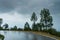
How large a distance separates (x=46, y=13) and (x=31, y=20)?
24423 mm

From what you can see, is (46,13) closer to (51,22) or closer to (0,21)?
(51,22)

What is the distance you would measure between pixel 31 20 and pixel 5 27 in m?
65.6

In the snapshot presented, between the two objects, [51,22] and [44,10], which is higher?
[44,10]

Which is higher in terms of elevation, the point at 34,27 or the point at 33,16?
the point at 33,16

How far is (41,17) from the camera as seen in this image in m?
97.7

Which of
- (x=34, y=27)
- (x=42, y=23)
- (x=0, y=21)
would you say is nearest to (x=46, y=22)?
(x=42, y=23)

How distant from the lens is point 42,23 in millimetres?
96500

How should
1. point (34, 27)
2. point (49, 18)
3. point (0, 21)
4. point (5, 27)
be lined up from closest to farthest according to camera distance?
point (0, 21) < point (49, 18) < point (34, 27) < point (5, 27)

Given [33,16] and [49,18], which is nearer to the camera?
[49,18]

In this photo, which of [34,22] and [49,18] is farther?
[34,22]

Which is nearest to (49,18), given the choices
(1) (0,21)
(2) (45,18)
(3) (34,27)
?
(2) (45,18)

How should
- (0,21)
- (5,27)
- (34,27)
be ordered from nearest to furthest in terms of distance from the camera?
(0,21), (34,27), (5,27)

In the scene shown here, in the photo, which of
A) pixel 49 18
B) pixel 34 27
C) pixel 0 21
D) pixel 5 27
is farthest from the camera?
pixel 5 27

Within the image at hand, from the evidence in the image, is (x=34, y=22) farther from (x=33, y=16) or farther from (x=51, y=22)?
(x=51, y=22)
